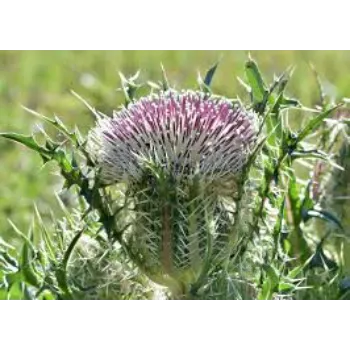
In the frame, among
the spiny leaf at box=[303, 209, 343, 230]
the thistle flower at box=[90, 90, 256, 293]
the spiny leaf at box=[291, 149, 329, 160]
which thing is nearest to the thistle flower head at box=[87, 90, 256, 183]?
the thistle flower at box=[90, 90, 256, 293]

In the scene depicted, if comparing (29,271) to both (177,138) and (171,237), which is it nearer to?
(171,237)

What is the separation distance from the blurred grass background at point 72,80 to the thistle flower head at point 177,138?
42.9 inches

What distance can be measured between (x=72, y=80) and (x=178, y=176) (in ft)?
7.23

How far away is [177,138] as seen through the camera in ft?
5.96

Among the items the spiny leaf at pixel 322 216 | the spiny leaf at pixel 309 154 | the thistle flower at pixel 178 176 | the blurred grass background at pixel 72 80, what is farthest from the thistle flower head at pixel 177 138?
the blurred grass background at pixel 72 80

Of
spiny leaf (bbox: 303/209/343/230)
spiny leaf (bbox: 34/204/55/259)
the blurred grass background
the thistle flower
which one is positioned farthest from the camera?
the blurred grass background

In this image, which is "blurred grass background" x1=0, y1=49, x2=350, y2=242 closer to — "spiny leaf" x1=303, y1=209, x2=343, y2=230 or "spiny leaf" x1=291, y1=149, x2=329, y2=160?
"spiny leaf" x1=303, y1=209, x2=343, y2=230

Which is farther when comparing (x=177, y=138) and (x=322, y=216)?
(x=322, y=216)

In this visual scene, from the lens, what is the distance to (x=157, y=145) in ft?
5.96

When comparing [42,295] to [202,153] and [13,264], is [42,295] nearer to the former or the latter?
[13,264]

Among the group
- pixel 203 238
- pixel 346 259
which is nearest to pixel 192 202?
pixel 203 238

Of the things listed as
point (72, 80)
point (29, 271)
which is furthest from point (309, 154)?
point (72, 80)

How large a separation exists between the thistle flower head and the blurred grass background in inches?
42.9

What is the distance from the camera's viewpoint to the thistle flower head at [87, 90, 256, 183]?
71.3 inches
